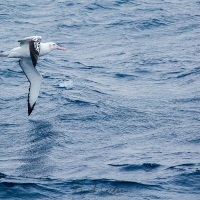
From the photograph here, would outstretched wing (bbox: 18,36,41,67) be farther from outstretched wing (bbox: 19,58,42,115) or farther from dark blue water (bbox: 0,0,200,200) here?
dark blue water (bbox: 0,0,200,200)

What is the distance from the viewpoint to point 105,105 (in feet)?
81.3

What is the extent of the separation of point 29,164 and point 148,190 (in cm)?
389

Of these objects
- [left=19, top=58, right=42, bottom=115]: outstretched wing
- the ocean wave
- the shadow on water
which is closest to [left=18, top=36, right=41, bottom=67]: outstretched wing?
[left=19, top=58, right=42, bottom=115]: outstretched wing

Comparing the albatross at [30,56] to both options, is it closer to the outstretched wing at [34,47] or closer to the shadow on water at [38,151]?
the outstretched wing at [34,47]

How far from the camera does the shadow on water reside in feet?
62.7

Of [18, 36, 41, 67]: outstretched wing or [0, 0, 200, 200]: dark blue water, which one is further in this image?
[18, 36, 41, 67]: outstretched wing

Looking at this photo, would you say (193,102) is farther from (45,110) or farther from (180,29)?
(180,29)

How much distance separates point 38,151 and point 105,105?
189 inches

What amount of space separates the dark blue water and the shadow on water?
0.03 metres

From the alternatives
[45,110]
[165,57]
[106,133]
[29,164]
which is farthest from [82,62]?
[29,164]

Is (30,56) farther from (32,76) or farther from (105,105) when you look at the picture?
(105,105)

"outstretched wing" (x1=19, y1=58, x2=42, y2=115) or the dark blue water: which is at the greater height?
"outstretched wing" (x1=19, y1=58, x2=42, y2=115)

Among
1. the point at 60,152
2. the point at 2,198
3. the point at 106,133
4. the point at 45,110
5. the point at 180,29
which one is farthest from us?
the point at 180,29

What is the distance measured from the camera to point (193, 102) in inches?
972
